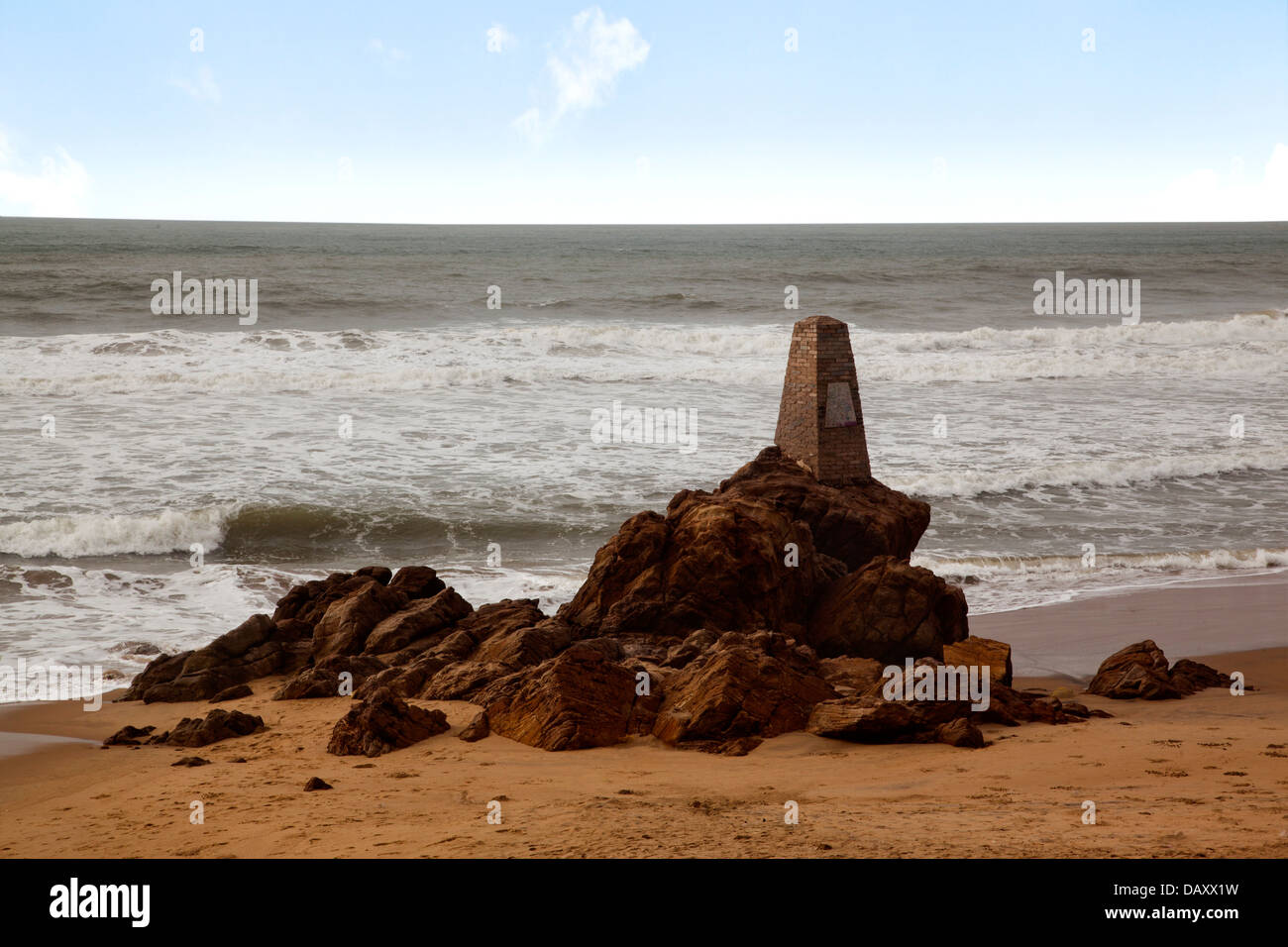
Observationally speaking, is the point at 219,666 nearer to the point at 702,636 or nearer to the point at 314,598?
the point at 314,598

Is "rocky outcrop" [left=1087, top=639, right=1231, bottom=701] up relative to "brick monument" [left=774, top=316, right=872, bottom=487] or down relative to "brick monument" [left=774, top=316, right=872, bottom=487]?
down

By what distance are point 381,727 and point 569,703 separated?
1.52 meters

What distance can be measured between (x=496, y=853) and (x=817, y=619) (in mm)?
6424

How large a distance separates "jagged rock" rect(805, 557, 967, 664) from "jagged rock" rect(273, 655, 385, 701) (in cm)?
451

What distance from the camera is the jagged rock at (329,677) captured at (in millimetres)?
10680

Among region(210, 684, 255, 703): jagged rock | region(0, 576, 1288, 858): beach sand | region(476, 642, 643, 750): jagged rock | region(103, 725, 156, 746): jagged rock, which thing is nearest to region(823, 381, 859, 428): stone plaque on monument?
region(0, 576, 1288, 858): beach sand

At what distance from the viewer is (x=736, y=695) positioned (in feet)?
30.4

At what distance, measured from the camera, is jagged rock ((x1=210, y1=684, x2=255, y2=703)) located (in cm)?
1082

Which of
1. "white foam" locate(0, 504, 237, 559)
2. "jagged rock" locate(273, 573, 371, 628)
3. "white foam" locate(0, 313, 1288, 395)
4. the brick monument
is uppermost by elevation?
"white foam" locate(0, 313, 1288, 395)

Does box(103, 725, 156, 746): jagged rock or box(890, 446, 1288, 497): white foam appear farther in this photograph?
box(890, 446, 1288, 497): white foam

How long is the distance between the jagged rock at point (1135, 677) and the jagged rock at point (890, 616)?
4.72 ft

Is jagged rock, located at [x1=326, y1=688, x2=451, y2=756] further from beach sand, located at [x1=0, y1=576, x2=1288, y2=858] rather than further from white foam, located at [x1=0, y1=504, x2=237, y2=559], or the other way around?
white foam, located at [x1=0, y1=504, x2=237, y2=559]

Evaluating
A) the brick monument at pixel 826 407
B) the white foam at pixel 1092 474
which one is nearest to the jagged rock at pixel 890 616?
the brick monument at pixel 826 407

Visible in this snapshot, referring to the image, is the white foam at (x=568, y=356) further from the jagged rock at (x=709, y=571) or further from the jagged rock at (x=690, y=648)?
the jagged rock at (x=690, y=648)
